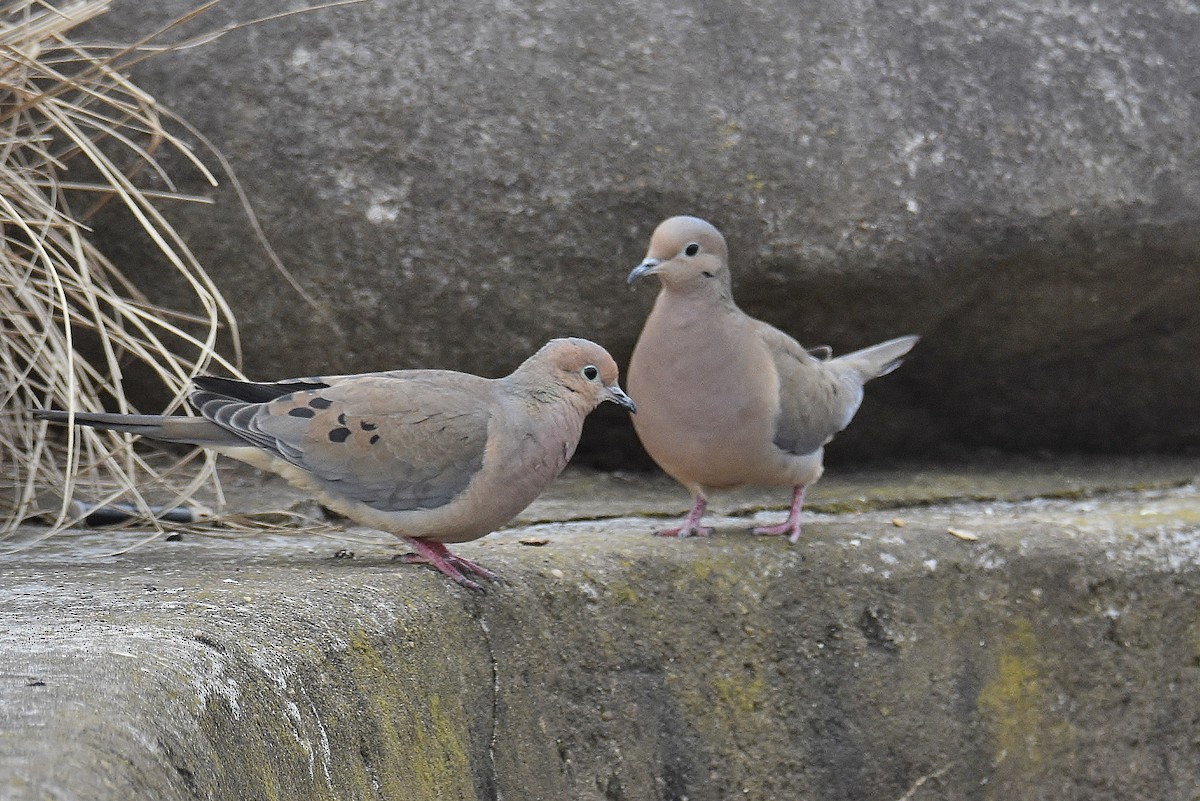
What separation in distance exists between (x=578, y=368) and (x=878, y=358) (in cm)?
134

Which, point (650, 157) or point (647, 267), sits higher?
point (650, 157)

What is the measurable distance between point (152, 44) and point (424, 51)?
755mm

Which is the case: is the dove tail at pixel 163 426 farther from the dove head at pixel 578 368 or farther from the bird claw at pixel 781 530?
the bird claw at pixel 781 530

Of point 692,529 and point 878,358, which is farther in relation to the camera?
point 878,358

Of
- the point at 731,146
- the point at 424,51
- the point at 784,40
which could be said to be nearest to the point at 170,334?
the point at 424,51

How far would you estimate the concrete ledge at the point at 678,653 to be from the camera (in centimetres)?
210

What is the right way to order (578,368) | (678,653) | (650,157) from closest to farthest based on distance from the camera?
(578,368) < (678,653) < (650,157)

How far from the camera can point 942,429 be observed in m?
4.86

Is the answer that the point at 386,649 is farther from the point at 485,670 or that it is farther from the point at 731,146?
the point at 731,146

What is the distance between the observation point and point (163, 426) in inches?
114

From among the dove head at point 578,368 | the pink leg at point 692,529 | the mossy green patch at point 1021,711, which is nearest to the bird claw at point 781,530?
the pink leg at point 692,529

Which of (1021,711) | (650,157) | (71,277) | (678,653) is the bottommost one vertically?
(1021,711)

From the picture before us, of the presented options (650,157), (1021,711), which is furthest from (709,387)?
(1021,711)

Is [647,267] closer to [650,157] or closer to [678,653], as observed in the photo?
[650,157]
